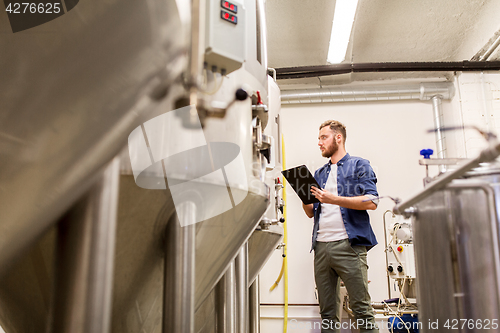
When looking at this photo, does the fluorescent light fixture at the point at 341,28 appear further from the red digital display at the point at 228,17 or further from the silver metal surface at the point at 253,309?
the red digital display at the point at 228,17

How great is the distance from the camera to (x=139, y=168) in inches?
23.8

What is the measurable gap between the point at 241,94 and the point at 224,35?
0.15 meters

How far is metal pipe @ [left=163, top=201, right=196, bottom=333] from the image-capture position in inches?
26.3

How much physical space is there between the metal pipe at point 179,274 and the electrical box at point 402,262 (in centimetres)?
213

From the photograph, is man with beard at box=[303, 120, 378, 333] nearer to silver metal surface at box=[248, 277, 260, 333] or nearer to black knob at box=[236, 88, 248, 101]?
silver metal surface at box=[248, 277, 260, 333]

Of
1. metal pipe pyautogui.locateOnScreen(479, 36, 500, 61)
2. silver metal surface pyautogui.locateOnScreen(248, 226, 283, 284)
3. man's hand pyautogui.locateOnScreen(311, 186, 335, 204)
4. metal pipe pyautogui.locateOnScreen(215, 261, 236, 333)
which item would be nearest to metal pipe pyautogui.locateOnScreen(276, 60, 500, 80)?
metal pipe pyautogui.locateOnScreen(479, 36, 500, 61)

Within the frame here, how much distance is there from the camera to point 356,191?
1.93 m

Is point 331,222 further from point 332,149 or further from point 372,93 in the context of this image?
point 372,93

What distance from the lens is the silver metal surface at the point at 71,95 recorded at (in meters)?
0.49

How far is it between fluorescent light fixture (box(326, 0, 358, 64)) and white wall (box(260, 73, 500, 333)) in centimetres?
63

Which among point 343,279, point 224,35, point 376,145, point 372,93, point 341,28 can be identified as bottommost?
point 343,279

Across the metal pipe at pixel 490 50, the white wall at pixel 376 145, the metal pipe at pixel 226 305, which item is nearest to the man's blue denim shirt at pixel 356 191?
the metal pipe at pixel 226 305

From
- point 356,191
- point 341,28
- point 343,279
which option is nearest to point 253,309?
point 343,279

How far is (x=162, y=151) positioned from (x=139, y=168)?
1.8 inches
